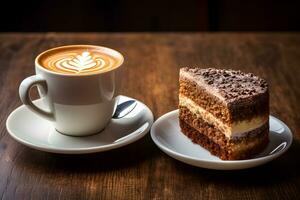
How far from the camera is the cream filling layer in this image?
946 mm

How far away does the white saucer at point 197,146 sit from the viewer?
0.91 meters

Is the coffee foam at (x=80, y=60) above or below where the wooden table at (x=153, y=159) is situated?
above

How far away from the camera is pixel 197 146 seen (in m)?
1.03

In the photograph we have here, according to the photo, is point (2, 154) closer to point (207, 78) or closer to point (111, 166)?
point (111, 166)

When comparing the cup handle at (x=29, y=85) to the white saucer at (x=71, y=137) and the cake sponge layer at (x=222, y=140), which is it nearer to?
the white saucer at (x=71, y=137)

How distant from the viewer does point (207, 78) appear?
1.02m
